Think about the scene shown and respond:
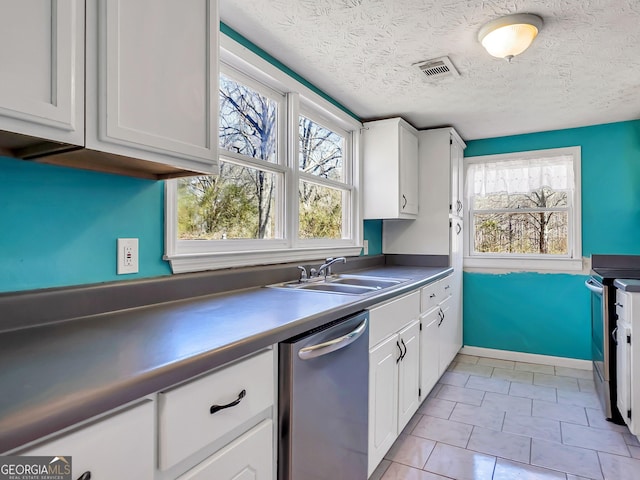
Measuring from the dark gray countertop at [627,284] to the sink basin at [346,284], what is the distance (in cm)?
121

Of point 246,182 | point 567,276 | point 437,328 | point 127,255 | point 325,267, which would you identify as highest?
point 246,182

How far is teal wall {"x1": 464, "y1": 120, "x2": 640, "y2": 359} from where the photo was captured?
320cm

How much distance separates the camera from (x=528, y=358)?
11.6ft

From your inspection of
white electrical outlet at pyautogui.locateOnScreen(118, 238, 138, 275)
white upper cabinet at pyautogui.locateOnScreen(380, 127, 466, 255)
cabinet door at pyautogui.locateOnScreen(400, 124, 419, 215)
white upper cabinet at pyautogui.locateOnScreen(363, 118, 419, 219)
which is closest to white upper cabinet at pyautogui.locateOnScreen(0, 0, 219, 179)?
white electrical outlet at pyautogui.locateOnScreen(118, 238, 138, 275)

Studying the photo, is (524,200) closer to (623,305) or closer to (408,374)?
(623,305)

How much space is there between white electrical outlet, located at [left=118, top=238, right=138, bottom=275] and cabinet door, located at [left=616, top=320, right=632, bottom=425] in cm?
254

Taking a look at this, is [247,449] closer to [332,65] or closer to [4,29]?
[4,29]

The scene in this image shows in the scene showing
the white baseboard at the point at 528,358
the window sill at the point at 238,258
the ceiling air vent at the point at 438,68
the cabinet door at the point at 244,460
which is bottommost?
the white baseboard at the point at 528,358

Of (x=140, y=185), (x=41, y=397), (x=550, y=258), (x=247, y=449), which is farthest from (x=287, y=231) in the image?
(x=550, y=258)

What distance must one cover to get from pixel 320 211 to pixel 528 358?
8.14 feet

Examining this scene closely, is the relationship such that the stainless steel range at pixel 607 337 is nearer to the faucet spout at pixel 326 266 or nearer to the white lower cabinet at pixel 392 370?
the white lower cabinet at pixel 392 370

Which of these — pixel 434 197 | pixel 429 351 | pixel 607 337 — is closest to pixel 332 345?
pixel 429 351

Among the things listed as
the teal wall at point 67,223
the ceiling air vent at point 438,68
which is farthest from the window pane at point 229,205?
the ceiling air vent at point 438,68

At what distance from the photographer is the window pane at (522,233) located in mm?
3516
